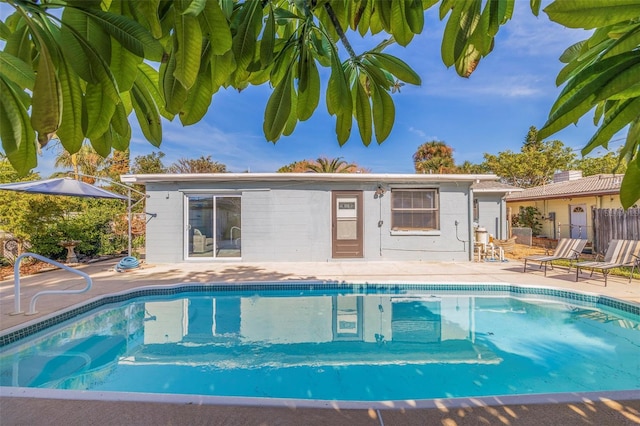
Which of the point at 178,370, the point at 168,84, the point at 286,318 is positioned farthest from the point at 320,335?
the point at 168,84

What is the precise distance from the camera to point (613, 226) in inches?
415

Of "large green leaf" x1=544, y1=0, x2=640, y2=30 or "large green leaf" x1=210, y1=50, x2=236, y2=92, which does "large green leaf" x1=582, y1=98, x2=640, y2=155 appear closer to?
"large green leaf" x1=544, y1=0, x2=640, y2=30

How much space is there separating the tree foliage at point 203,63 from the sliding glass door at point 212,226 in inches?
381

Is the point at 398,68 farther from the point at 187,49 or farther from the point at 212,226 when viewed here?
the point at 212,226

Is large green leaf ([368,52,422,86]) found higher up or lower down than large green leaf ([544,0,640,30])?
higher up

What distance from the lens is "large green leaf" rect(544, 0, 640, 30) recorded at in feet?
1.88

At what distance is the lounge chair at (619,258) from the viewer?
22.0ft

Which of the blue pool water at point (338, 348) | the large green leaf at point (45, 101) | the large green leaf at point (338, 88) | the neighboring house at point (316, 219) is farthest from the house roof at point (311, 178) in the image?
the large green leaf at point (45, 101)

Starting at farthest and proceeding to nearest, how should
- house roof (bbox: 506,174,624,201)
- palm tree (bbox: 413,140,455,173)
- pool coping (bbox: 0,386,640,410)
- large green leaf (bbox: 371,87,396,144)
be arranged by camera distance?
1. palm tree (bbox: 413,140,455,173)
2. house roof (bbox: 506,174,624,201)
3. pool coping (bbox: 0,386,640,410)
4. large green leaf (bbox: 371,87,396,144)

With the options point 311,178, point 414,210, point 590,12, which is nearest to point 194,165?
point 311,178

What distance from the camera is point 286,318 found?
19.2 ft

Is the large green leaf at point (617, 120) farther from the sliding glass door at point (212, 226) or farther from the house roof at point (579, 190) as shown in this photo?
the house roof at point (579, 190)

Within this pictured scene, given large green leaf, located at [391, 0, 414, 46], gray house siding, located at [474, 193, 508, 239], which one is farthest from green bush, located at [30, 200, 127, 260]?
gray house siding, located at [474, 193, 508, 239]

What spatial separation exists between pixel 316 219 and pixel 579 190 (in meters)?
12.6
